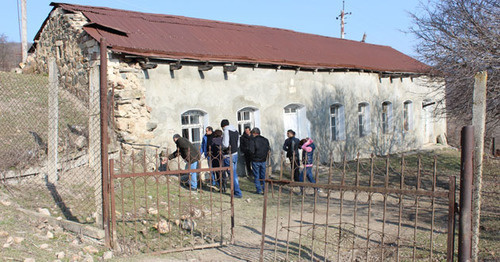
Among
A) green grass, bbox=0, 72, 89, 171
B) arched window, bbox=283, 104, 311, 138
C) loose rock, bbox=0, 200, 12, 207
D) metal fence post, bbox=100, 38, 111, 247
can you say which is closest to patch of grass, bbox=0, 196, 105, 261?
loose rock, bbox=0, 200, 12, 207

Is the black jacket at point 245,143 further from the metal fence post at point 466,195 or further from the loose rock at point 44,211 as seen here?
the metal fence post at point 466,195

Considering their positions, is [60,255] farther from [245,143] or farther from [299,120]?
[299,120]

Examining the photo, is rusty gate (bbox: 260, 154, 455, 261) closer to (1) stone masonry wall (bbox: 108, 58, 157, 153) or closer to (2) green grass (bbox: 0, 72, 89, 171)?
(1) stone masonry wall (bbox: 108, 58, 157, 153)

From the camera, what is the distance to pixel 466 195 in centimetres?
353

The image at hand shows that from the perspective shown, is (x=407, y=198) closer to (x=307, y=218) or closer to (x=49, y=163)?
(x=307, y=218)

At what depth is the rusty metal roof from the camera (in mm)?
10367

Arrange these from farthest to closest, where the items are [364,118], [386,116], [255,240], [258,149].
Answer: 1. [386,116]
2. [364,118]
3. [258,149]
4. [255,240]

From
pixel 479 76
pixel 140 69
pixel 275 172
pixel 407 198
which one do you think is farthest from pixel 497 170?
Answer: pixel 140 69

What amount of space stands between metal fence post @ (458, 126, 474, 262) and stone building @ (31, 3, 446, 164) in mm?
7421

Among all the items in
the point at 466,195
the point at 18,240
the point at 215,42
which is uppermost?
the point at 215,42

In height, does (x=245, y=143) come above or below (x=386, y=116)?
below

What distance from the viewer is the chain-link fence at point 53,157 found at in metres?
6.27

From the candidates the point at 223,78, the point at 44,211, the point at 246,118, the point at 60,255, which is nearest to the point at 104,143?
the point at 60,255

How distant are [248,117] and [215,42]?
239 cm
